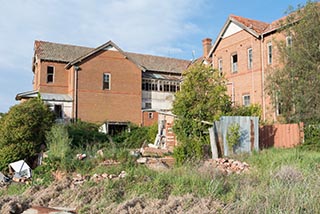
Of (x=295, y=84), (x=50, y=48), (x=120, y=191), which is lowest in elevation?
(x=120, y=191)

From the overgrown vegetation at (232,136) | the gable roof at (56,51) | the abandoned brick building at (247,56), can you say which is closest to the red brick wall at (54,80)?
the gable roof at (56,51)

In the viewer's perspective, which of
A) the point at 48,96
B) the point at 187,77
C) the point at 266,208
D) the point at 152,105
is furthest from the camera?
the point at 152,105

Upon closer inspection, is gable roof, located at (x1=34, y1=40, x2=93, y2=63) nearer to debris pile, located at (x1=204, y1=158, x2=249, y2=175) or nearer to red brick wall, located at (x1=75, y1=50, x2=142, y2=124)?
red brick wall, located at (x1=75, y1=50, x2=142, y2=124)

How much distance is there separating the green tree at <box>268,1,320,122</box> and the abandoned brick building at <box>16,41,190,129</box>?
15865 mm

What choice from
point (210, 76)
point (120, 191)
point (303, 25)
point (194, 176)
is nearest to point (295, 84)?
point (303, 25)

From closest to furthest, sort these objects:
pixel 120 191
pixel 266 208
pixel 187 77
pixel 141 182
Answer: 1. pixel 266 208
2. pixel 120 191
3. pixel 141 182
4. pixel 187 77

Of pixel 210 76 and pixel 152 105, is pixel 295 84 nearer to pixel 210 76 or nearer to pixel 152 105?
pixel 210 76

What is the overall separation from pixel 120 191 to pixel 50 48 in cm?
3037

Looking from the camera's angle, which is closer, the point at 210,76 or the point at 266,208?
the point at 266,208

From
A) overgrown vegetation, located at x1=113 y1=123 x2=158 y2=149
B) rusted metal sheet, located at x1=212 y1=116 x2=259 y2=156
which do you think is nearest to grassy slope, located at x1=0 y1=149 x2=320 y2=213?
rusted metal sheet, located at x1=212 y1=116 x2=259 y2=156

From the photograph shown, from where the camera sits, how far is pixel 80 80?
3347 centimetres

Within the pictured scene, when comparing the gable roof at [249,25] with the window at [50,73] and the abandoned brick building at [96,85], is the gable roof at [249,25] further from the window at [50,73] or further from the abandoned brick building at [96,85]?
the window at [50,73]

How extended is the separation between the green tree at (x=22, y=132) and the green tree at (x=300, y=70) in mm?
12037

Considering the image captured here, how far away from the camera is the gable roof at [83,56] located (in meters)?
34.1
